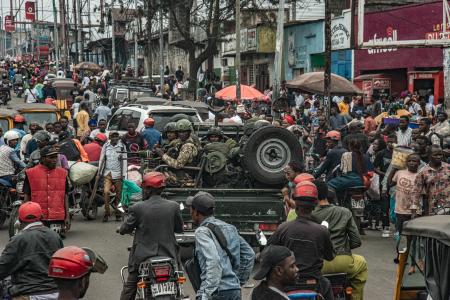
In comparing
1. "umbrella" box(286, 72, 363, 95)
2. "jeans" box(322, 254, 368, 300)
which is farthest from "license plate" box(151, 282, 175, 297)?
"umbrella" box(286, 72, 363, 95)

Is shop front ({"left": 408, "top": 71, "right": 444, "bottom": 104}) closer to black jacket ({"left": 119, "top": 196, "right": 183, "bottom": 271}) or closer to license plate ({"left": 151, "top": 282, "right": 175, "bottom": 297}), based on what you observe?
black jacket ({"left": 119, "top": 196, "right": 183, "bottom": 271})

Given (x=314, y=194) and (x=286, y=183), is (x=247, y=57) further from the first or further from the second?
(x=314, y=194)

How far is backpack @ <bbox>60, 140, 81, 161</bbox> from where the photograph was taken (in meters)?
15.3

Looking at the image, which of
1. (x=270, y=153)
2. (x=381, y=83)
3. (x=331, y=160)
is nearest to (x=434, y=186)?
(x=270, y=153)

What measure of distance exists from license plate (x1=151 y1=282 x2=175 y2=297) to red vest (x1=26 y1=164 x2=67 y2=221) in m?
4.13

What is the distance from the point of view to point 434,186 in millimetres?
10938

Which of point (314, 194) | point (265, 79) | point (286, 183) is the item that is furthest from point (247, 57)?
point (314, 194)

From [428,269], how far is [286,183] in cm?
581

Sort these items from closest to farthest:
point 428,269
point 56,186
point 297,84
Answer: point 428,269 → point 56,186 → point 297,84

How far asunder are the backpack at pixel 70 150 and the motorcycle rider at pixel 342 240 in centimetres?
850

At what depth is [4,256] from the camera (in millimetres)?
6730

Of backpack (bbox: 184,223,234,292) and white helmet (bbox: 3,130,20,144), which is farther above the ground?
white helmet (bbox: 3,130,20,144)

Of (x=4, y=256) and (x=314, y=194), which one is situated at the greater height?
(x=314, y=194)

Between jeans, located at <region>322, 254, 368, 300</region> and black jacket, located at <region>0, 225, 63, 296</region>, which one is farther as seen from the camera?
jeans, located at <region>322, 254, 368, 300</region>
